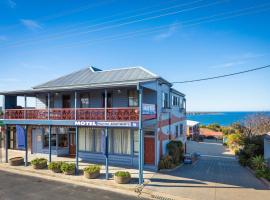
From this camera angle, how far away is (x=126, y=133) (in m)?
18.2

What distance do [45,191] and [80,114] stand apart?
5947mm

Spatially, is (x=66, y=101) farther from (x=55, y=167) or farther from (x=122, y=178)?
(x=122, y=178)

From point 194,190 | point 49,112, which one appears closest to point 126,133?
point 49,112

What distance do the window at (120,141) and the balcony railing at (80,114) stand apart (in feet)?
10.7

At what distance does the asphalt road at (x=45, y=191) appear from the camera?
11.5 metres

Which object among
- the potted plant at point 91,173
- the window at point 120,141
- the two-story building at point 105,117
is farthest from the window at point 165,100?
the potted plant at point 91,173

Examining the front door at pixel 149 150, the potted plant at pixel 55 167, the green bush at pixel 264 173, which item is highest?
the front door at pixel 149 150

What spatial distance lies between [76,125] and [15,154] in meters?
10.5

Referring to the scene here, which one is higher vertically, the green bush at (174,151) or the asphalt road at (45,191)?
the green bush at (174,151)

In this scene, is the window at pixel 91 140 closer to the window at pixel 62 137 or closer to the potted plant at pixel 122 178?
the window at pixel 62 137

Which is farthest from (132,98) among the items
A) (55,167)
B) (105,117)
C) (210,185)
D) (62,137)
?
(210,185)

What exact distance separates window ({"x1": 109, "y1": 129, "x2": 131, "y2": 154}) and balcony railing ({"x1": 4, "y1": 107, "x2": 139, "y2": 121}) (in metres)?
3.27

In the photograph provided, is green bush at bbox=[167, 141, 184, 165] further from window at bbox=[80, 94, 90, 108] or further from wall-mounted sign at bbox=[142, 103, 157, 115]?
window at bbox=[80, 94, 90, 108]

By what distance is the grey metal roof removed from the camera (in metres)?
19.5
